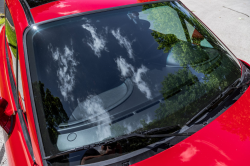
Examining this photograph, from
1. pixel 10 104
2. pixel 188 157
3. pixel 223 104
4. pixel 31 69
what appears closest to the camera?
pixel 188 157

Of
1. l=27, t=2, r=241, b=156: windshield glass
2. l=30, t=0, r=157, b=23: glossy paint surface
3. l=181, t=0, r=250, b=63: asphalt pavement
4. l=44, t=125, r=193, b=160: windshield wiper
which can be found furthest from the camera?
l=181, t=0, r=250, b=63: asphalt pavement

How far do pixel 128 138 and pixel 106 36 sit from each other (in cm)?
81

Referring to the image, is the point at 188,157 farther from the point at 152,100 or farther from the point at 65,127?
the point at 65,127

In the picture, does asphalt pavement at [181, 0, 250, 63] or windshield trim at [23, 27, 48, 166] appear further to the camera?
asphalt pavement at [181, 0, 250, 63]

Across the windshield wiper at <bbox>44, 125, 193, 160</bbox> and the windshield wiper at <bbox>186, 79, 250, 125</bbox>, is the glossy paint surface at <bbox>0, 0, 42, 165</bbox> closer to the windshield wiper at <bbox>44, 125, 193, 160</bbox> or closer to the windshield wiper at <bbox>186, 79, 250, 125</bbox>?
the windshield wiper at <bbox>44, 125, 193, 160</bbox>

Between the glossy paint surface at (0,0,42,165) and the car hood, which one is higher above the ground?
the glossy paint surface at (0,0,42,165)

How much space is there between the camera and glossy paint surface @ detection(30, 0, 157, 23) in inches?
57.4

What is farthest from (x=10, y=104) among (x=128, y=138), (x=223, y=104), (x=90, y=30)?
(x=223, y=104)

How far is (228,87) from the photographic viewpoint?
148cm

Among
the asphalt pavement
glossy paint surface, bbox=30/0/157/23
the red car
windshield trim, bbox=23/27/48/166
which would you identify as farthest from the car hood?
the asphalt pavement

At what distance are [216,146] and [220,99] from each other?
1.26 ft

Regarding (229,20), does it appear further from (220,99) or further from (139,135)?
(139,135)

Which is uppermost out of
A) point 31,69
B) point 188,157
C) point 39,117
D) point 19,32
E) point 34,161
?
point 19,32

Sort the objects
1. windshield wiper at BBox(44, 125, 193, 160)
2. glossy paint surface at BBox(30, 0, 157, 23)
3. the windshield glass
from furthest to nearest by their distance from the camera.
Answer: glossy paint surface at BBox(30, 0, 157, 23), the windshield glass, windshield wiper at BBox(44, 125, 193, 160)
